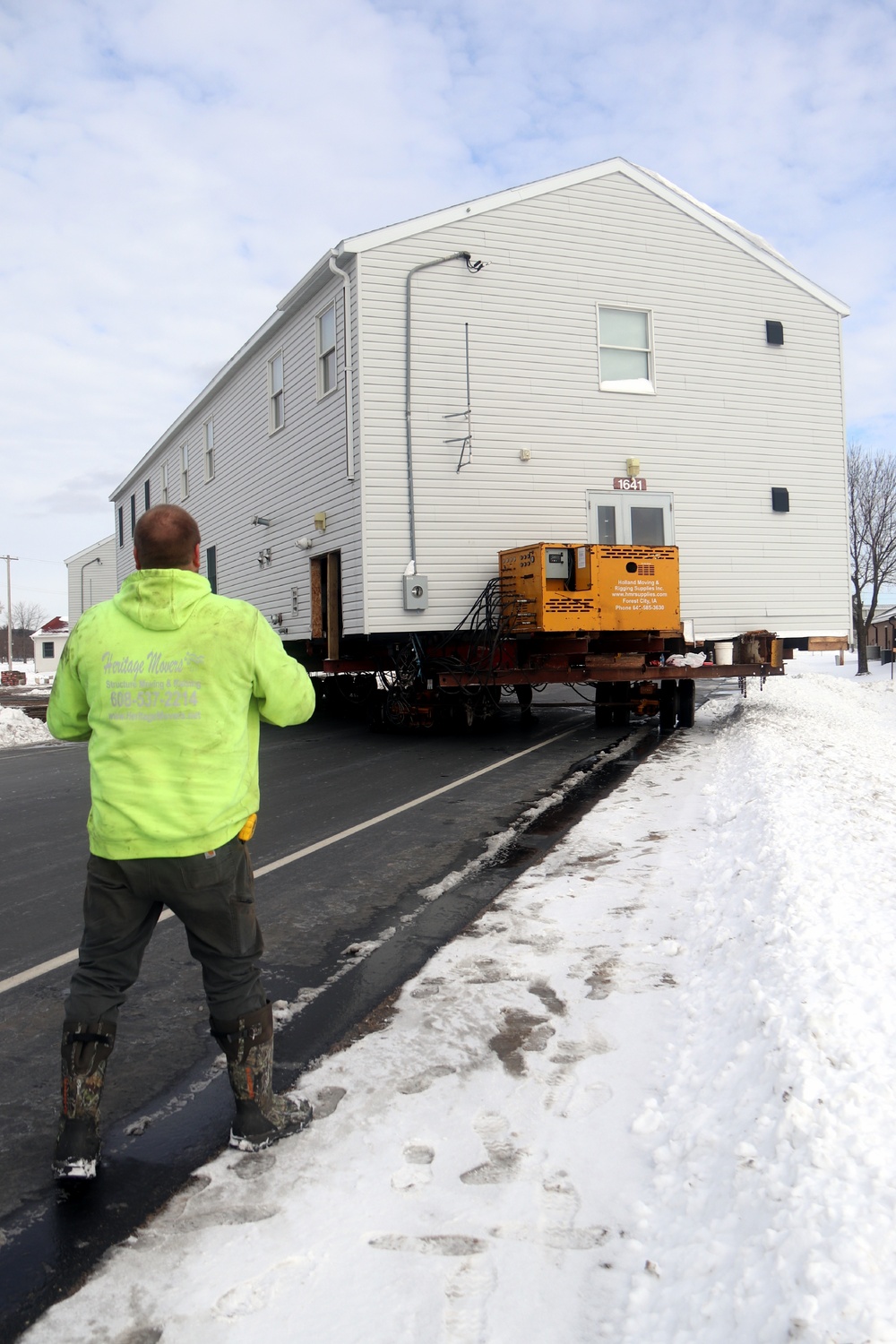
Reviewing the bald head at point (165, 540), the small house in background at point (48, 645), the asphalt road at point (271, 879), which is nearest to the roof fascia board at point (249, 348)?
the asphalt road at point (271, 879)

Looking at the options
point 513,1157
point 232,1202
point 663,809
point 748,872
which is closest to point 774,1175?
point 513,1157

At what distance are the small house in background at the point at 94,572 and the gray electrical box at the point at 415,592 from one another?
115ft

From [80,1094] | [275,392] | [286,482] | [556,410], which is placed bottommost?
[80,1094]

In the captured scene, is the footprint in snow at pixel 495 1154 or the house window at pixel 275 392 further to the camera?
the house window at pixel 275 392

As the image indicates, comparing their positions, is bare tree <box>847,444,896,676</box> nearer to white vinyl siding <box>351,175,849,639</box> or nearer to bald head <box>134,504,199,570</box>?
white vinyl siding <box>351,175,849,639</box>

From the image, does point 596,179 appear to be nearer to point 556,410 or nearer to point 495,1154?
point 556,410

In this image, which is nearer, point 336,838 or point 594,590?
point 336,838

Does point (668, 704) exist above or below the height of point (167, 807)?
below

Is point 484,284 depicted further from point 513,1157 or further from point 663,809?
point 513,1157

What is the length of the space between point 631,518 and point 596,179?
539 centimetres

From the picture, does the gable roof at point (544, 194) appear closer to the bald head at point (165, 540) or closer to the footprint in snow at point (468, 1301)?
the bald head at point (165, 540)

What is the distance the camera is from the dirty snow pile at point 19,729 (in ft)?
52.7

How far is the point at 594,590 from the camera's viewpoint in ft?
41.4

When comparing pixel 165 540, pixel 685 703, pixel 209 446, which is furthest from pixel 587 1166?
pixel 209 446
